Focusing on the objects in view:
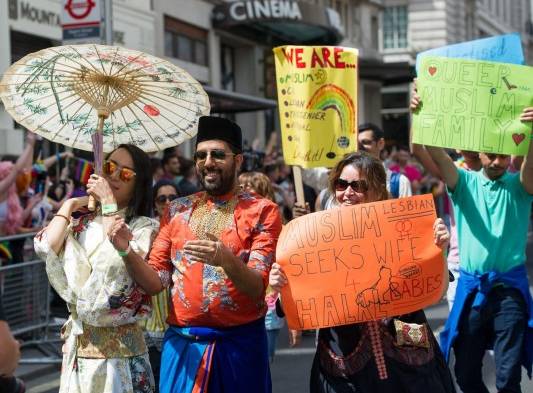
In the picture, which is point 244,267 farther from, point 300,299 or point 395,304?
point 395,304

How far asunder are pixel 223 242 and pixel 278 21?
21.5 m

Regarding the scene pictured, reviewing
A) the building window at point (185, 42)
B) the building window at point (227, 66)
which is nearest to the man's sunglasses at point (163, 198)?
the building window at point (185, 42)

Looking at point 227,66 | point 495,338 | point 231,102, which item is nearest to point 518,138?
point 495,338

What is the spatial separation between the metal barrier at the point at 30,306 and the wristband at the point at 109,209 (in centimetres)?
465

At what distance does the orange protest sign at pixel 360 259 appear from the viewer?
158 inches

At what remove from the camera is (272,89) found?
91.3 feet

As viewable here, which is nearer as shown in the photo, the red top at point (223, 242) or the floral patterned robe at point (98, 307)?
the red top at point (223, 242)

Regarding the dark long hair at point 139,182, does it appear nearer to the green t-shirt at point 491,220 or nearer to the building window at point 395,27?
the green t-shirt at point 491,220

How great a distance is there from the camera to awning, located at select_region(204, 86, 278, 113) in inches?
577

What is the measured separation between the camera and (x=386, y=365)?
394cm

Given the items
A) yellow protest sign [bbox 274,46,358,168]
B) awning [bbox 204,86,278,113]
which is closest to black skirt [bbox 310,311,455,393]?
yellow protest sign [bbox 274,46,358,168]

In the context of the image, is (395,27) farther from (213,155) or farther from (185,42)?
(213,155)

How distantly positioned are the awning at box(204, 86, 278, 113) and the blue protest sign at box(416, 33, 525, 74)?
8.22 metres

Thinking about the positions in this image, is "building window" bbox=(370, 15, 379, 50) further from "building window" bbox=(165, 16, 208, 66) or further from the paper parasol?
the paper parasol
